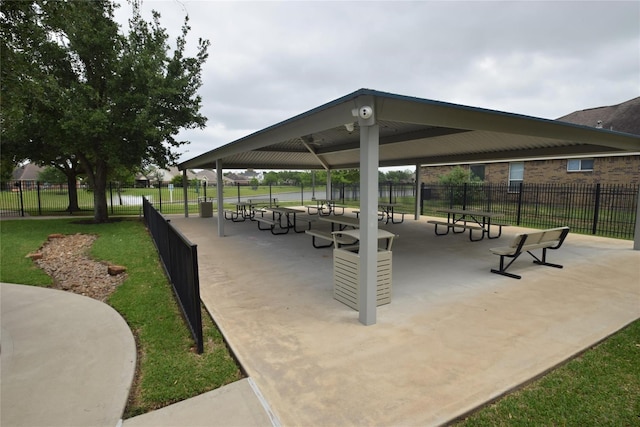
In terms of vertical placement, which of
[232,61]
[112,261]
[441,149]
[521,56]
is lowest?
[112,261]

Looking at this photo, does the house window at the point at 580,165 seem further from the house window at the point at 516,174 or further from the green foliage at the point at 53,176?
the green foliage at the point at 53,176

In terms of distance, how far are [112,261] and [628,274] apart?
1044 cm

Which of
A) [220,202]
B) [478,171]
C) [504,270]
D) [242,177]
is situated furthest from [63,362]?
[242,177]

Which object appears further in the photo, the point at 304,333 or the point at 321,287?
the point at 321,287

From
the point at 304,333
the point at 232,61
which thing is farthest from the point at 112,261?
the point at 232,61

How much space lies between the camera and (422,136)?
7625mm

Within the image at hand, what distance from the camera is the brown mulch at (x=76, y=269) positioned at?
5.44m

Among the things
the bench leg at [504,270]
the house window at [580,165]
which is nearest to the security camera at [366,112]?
the bench leg at [504,270]

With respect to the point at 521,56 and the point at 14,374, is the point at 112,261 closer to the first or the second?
the point at 14,374

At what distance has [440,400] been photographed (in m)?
2.51

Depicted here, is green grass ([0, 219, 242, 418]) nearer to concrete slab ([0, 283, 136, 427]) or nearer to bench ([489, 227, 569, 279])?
concrete slab ([0, 283, 136, 427])

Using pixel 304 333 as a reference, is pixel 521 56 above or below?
above

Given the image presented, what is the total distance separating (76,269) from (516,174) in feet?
71.2

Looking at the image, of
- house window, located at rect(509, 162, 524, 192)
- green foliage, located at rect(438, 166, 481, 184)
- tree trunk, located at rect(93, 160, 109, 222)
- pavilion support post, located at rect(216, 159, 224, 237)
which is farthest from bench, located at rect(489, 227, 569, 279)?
green foliage, located at rect(438, 166, 481, 184)
